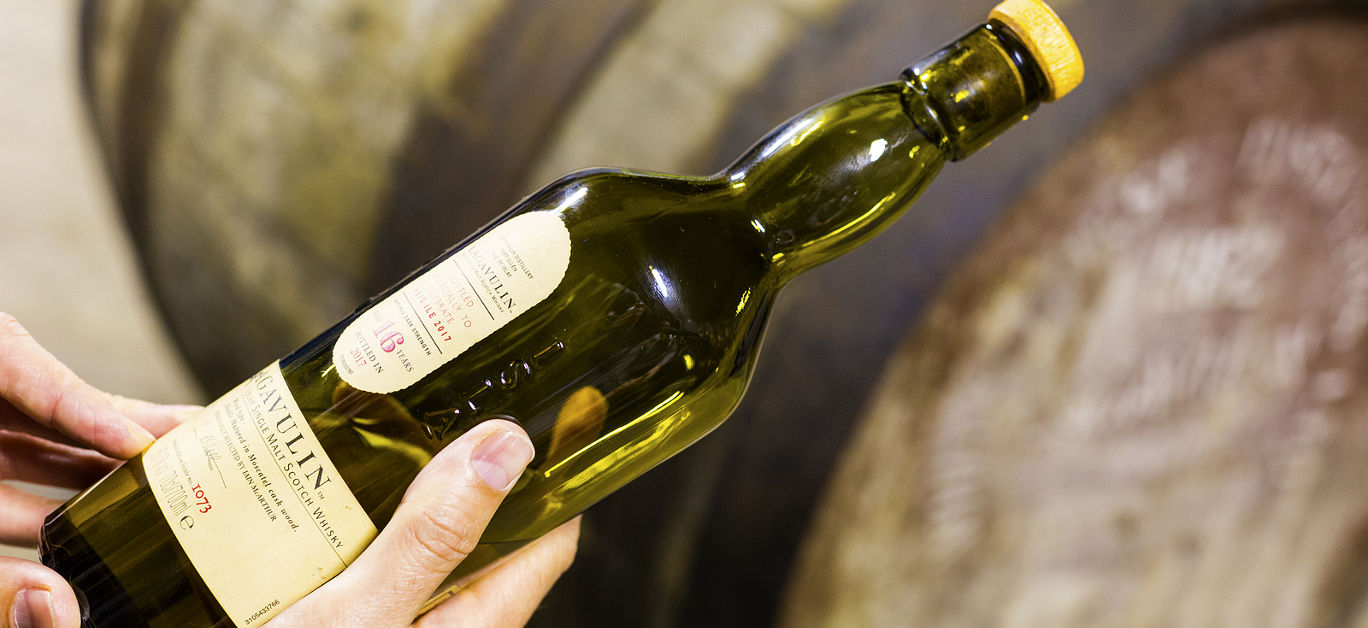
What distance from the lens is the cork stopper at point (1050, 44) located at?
1.67 feet

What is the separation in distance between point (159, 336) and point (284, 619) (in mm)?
1209

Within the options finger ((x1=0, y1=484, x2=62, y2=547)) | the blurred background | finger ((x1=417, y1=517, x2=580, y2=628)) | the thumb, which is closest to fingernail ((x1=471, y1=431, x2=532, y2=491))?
the thumb

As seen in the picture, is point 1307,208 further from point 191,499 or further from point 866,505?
point 191,499

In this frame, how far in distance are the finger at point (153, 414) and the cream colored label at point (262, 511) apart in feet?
0.60

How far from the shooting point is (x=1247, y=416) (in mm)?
1013

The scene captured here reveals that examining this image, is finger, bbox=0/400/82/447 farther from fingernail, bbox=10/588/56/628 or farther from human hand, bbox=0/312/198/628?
fingernail, bbox=10/588/56/628

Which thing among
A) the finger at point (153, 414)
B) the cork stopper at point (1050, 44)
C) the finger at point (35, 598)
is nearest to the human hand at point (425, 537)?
the finger at point (35, 598)

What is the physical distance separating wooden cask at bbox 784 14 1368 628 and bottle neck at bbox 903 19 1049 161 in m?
0.17

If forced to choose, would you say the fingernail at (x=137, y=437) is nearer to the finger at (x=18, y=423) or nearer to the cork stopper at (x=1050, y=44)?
the finger at (x=18, y=423)

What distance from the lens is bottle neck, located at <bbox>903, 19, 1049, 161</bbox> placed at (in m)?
0.52

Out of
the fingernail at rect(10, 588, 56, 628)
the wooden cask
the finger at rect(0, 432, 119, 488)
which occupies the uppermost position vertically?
the finger at rect(0, 432, 119, 488)

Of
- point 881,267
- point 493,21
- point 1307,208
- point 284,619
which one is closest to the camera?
point 284,619

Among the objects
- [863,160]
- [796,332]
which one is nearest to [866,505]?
[796,332]

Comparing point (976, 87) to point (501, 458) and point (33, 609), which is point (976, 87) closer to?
point (501, 458)
